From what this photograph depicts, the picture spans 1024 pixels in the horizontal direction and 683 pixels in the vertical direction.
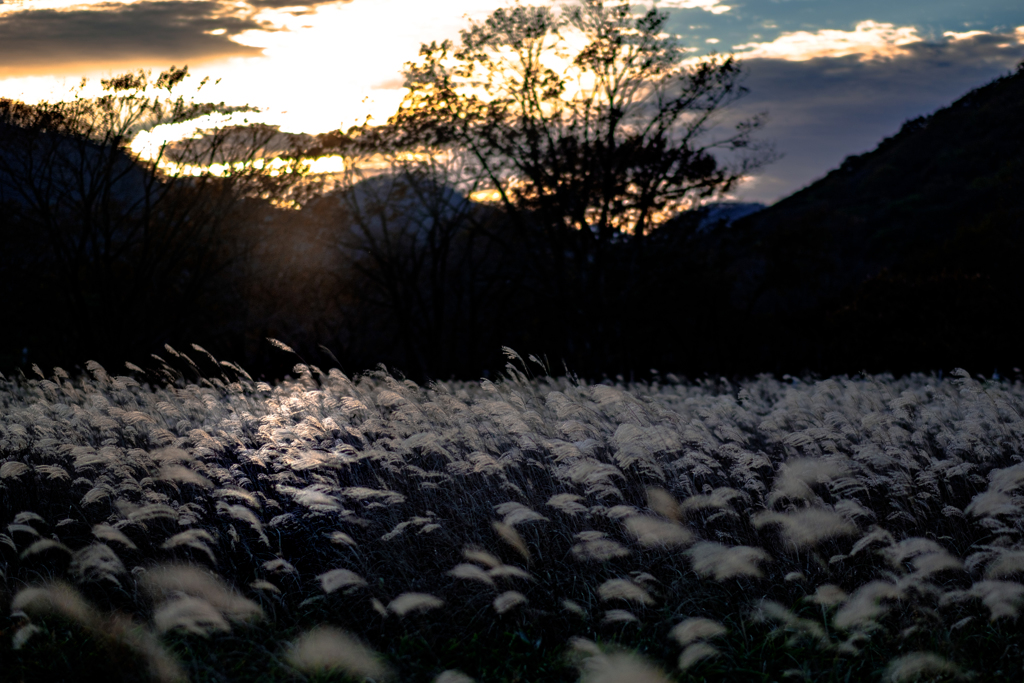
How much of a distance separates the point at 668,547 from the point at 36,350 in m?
22.0

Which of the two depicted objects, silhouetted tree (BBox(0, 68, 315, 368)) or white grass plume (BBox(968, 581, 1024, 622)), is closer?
white grass plume (BBox(968, 581, 1024, 622))

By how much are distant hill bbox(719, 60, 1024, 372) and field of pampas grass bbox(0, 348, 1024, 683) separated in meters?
9.82

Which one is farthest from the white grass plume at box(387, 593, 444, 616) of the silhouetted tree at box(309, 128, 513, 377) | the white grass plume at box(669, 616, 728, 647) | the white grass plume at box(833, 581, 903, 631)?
the silhouetted tree at box(309, 128, 513, 377)

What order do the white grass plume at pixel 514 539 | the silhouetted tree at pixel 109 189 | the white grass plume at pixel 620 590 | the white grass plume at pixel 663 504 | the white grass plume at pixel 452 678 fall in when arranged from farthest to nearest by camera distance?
the silhouetted tree at pixel 109 189 < the white grass plume at pixel 663 504 < the white grass plume at pixel 514 539 < the white grass plume at pixel 620 590 < the white grass plume at pixel 452 678

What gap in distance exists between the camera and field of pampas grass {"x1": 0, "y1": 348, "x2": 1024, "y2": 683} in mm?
3971

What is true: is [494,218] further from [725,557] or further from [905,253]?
[905,253]

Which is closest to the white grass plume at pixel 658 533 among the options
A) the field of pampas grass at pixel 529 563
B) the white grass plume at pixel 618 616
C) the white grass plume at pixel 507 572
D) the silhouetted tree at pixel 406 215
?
the field of pampas grass at pixel 529 563

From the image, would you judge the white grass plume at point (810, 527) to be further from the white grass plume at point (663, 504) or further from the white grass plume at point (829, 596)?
the white grass plume at point (663, 504)

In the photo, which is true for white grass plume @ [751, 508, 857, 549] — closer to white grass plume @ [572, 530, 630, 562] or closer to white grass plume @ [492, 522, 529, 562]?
white grass plume @ [572, 530, 630, 562]

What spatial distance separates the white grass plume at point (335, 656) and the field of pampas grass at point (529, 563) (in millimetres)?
13

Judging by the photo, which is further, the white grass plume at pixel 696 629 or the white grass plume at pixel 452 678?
the white grass plume at pixel 696 629

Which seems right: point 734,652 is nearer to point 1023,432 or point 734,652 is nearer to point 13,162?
point 1023,432

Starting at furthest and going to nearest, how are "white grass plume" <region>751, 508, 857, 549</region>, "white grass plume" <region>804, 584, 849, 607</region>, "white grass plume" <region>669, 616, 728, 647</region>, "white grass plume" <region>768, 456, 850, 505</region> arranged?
"white grass plume" <region>768, 456, 850, 505</region>, "white grass plume" <region>751, 508, 857, 549</region>, "white grass plume" <region>804, 584, 849, 607</region>, "white grass plume" <region>669, 616, 728, 647</region>

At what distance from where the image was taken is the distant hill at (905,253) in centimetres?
1595
